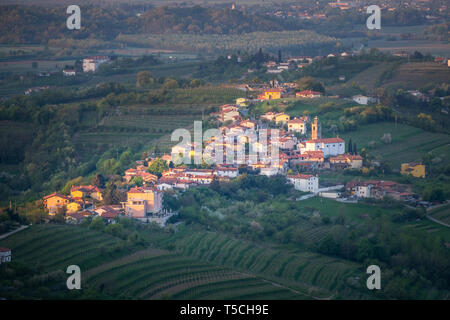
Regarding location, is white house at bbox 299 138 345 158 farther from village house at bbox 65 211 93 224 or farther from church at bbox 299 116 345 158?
village house at bbox 65 211 93 224

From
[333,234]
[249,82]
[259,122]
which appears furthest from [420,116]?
[333,234]

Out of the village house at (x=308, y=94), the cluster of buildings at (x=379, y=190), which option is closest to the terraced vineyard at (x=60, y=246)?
the cluster of buildings at (x=379, y=190)

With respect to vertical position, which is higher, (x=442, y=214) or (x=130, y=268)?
(x=130, y=268)

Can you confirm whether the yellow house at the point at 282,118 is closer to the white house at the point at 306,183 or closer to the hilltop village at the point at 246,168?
the hilltop village at the point at 246,168

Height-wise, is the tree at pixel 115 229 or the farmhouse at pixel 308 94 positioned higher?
the farmhouse at pixel 308 94

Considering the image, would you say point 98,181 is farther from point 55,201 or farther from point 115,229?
point 115,229

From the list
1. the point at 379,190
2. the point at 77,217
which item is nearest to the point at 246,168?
the point at 379,190
